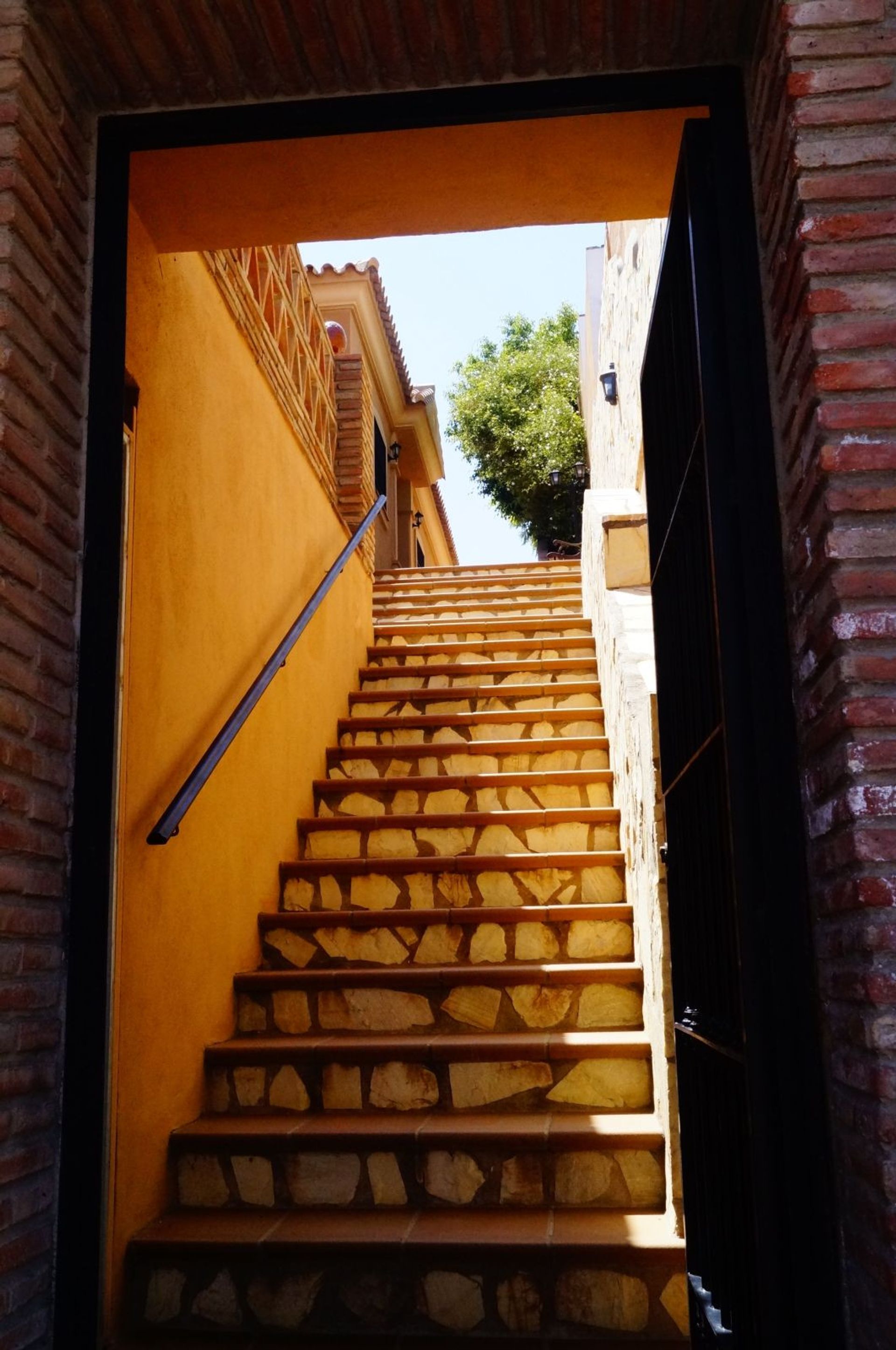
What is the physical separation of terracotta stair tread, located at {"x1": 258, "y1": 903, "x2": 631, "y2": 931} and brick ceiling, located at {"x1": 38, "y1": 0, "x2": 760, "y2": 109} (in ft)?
10.3

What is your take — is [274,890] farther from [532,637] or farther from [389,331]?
[389,331]

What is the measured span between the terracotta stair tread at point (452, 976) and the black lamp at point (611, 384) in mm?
5204

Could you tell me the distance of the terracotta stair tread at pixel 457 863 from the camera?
5.11 metres

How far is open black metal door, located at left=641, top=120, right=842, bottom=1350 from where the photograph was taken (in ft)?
6.62

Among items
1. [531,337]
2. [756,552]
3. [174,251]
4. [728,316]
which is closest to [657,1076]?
[756,552]

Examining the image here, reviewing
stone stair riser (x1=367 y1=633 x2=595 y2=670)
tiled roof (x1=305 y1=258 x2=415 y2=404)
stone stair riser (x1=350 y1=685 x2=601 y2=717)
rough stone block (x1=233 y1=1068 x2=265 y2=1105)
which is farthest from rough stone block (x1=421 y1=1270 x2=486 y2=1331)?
tiled roof (x1=305 y1=258 x2=415 y2=404)

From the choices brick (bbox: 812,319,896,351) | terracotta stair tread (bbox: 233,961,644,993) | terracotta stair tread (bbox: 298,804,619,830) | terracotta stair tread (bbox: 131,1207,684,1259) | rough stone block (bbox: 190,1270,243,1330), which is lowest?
rough stone block (bbox: 190,1270,243,1330)

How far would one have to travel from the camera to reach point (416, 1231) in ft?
11.8

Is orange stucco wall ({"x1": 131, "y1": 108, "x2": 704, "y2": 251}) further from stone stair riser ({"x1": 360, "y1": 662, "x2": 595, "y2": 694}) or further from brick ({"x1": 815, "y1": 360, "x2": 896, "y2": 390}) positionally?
stone stair riser ({"x1": 360, "y1": 662, "x2": 595, "y2": 694})

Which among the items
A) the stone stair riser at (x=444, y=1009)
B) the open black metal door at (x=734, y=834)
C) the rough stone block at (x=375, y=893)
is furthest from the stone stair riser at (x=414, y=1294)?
the rough stone block at (x=375, y=893)

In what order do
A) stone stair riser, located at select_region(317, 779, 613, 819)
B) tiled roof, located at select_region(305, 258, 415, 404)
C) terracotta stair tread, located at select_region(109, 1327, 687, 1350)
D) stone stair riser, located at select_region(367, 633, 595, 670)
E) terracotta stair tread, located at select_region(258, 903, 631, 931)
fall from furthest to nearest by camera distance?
tiled roof, located at select_region(305, 258, 415, 404) → stone stair riser, located at select_region(367, 633, 595, 670) → stone stair riser, located at select_region(317, 779, 613, 819) → terracotta stair tread, located at select_region(258, 903, 631, 931) → terracotta stair tread, located at select_region(109, 1327, 687, 1350)

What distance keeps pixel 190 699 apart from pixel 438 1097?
1.60m

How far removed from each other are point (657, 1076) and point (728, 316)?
8.03ft

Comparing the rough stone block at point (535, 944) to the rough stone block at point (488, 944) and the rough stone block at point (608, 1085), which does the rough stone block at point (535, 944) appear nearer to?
the rough stone block at point (488, 944)
